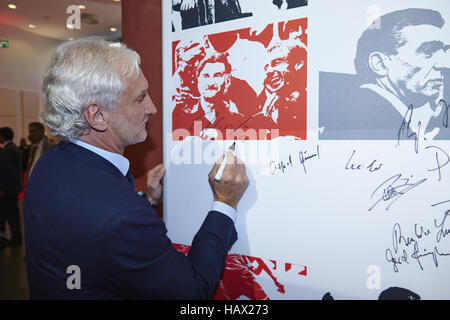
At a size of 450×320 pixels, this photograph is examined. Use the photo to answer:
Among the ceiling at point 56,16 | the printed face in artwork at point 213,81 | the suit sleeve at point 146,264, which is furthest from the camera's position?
the ceiling at point 56,16

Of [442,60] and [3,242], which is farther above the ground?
[442,60]

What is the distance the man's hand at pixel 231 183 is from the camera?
93cm

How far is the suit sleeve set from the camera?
0.68m

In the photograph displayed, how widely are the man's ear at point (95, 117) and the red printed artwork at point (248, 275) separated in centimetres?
57

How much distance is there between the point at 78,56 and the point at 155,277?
23.7 inches

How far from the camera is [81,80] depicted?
799 mm

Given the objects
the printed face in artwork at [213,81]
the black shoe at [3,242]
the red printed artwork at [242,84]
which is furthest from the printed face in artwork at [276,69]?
the black shoe at [3,242]
